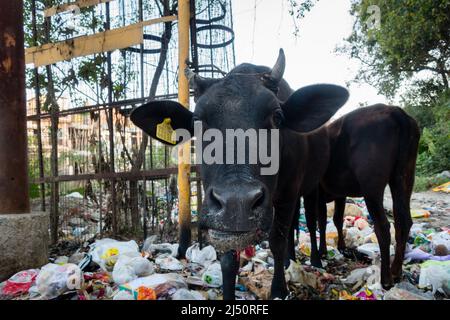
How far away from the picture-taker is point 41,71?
661cm

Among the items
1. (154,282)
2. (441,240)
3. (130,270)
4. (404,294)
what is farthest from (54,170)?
(441,240)

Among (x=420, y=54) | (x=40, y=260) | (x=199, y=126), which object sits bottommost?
(x=40, y=260)

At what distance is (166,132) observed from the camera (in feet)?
9.66

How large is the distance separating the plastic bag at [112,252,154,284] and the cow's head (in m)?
1.38

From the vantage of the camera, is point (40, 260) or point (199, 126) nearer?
point (199, 126)

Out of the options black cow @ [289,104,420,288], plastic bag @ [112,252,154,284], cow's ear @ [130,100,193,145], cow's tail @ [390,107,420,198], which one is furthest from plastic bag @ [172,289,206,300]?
cow's tail @ [390,107,420,198]

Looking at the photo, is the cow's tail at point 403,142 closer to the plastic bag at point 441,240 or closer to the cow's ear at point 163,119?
the plastic bag at point 441,240

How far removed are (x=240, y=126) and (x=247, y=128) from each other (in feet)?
0.15

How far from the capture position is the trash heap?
2.99 meters

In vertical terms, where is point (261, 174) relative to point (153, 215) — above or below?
above

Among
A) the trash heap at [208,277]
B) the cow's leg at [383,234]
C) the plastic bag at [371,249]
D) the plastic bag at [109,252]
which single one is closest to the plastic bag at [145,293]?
the trash heap at [208,277]

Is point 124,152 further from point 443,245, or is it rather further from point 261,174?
point 443,245
